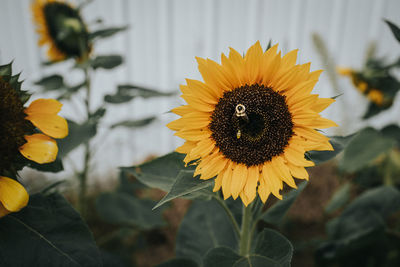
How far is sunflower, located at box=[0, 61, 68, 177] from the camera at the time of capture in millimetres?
406

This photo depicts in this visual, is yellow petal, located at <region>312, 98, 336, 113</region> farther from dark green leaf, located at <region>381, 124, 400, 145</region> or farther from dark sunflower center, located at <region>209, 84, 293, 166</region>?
dark green leaf, located at <region>381, 124, 400, 145</region>

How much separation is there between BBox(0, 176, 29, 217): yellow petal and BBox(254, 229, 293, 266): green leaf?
0.36m

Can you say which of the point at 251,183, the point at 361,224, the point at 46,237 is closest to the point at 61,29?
the point at 46,237

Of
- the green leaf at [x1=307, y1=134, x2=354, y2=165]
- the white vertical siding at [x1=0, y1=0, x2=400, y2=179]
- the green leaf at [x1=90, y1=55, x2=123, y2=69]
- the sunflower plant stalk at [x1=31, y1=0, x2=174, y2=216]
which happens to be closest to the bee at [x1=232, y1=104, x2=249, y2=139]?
the green leaf at [x1=307, y1=134, x2=354, y2=165]

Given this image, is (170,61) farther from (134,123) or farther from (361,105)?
(361,105)

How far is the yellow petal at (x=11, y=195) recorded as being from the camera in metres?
0.39

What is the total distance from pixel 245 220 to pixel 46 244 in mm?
313

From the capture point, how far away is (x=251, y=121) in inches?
18.0

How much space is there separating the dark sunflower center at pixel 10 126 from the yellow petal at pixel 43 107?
0.01 m

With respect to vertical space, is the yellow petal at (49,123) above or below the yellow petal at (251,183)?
above

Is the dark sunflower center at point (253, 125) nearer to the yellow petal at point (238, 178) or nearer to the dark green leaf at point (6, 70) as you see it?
the yellow petal at point (238, 178)

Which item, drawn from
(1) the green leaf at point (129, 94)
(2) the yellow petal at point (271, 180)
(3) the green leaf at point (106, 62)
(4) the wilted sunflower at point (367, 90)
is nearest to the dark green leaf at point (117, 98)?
(1) the green leaf at point (129, 94)

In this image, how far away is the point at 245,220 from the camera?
1.62ft

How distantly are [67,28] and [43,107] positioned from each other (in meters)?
0.53
